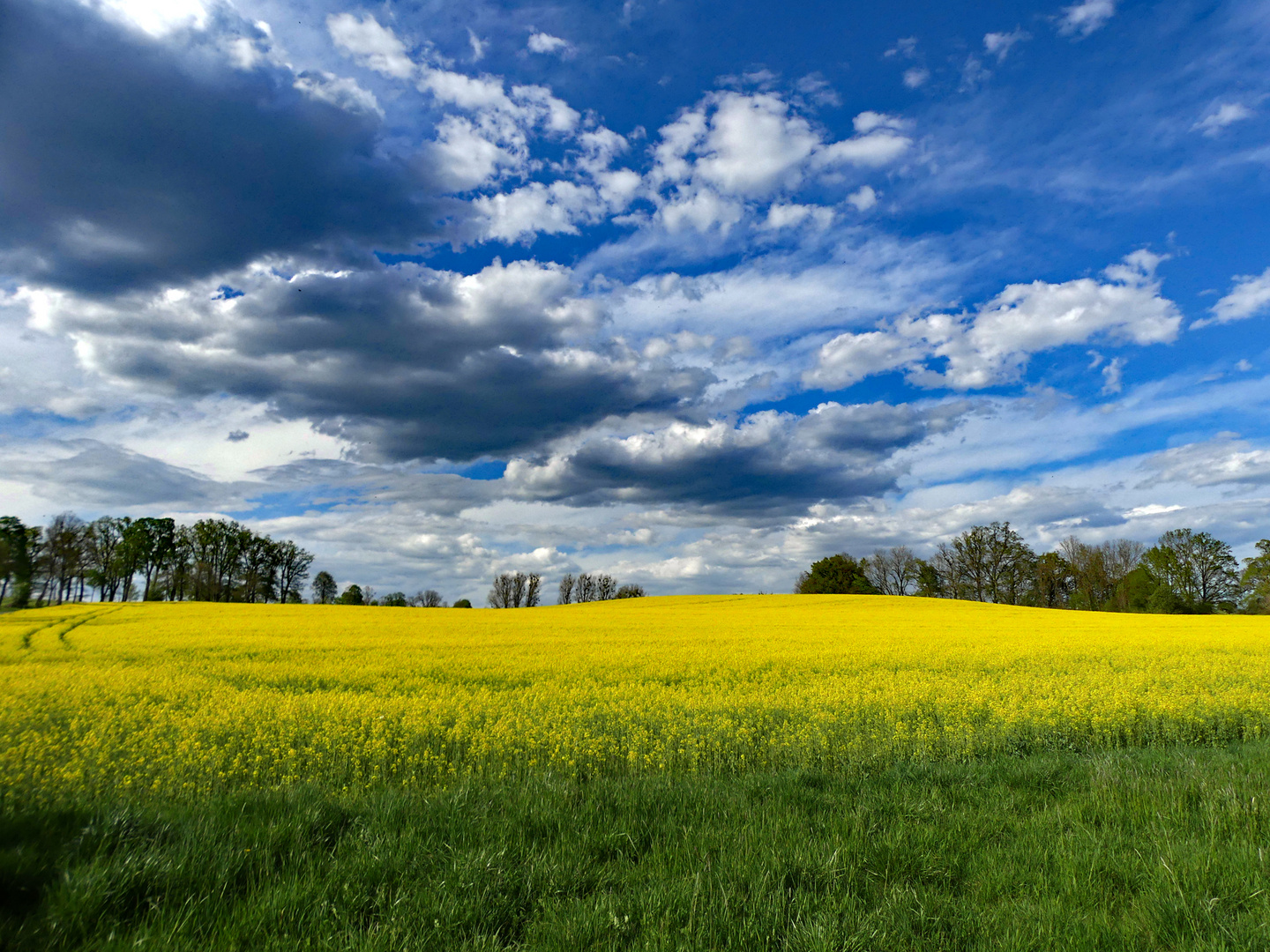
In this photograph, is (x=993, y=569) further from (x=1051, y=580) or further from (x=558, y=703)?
(x=558, y=703)

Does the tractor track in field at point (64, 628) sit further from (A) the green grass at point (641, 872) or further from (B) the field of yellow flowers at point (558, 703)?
(A) the green grass at point (641, 872)

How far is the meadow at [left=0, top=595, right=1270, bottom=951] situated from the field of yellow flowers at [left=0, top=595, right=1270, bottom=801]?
83mm

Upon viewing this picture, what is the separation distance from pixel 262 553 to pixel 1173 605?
4208 inches

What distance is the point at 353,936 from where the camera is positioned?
10.6 ft

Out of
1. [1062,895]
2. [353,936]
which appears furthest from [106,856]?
[1062,895]

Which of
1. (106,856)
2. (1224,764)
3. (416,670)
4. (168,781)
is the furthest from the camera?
(416,670)

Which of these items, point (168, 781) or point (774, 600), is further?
point (774, 600)

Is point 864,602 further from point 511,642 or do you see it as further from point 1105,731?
point 1105,731

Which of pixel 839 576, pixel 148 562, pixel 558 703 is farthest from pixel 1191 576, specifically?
pixel 148 562

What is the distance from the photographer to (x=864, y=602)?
2016 inches

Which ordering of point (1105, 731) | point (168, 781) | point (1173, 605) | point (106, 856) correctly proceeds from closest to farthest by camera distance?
1. point (106, 856)
2. point (168, 781)
3. point (1105, 731)
4. point (1173, 605)

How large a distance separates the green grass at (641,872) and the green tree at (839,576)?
84.0 m

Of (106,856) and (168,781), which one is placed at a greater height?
(106,856)

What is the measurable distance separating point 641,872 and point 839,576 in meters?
89.5
